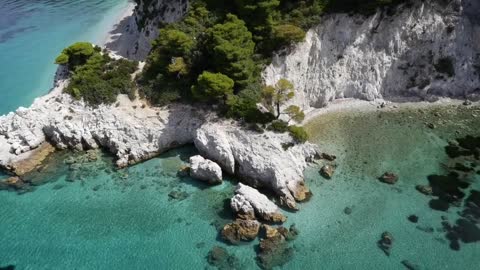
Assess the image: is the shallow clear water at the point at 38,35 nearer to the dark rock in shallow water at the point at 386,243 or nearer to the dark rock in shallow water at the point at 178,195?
the dark rock in shallow water at the point at 178,195

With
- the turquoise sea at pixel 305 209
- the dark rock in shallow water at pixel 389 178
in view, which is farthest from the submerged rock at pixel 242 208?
the dark rock in shallow water at pixel 389 178

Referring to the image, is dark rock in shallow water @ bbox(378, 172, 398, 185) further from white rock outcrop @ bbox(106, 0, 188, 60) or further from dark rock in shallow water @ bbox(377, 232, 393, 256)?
white rock outcrop @ bbox(106, 0, 188, 60)

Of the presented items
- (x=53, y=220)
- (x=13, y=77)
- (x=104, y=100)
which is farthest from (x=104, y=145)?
(x=13, y=77)

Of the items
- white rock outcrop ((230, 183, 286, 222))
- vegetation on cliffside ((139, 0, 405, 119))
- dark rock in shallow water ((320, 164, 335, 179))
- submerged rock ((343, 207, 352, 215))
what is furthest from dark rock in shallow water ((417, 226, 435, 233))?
vegetation on cliffside ((139, 0, 405, 119))

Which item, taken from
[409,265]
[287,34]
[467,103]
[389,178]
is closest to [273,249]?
[409,265]

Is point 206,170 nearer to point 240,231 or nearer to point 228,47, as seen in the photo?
point 240,231

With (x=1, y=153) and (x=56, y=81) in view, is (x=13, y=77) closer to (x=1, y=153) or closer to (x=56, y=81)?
(x=56, y=81)
